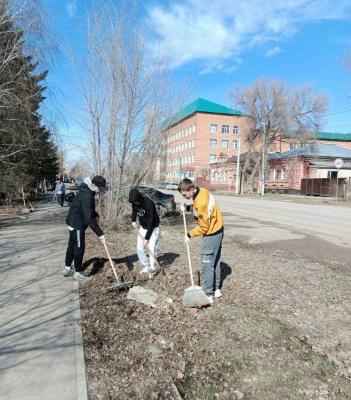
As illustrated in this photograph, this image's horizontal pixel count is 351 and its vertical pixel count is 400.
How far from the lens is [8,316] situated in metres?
4.54

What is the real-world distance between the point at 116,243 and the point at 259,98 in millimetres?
42279

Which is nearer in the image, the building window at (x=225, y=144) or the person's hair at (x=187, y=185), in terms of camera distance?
the person's hair at (x=187, y=185)

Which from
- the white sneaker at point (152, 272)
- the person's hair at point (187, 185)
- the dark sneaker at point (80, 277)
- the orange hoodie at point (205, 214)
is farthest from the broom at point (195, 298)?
the dark sneaker at point (80, 277)

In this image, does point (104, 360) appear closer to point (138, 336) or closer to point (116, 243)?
point (138, 336)

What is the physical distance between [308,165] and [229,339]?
139 ft

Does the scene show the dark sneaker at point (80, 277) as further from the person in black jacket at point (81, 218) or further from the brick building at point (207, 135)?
the brick building at point (207, 135)

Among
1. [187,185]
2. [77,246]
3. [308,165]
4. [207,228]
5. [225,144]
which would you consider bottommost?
[77,246]

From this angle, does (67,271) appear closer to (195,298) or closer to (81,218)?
(81,218)

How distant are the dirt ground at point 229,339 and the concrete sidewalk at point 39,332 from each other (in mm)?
174

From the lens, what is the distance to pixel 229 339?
4035 mm

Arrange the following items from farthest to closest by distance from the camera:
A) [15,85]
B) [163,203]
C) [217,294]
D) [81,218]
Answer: [163,203] < [15,85] < [81,218] < [217,294]

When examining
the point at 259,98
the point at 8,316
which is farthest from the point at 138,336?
the point at 259,98

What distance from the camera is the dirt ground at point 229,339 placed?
3219 millimetres

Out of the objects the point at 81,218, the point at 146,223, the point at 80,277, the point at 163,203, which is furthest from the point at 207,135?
the point at 80,277
